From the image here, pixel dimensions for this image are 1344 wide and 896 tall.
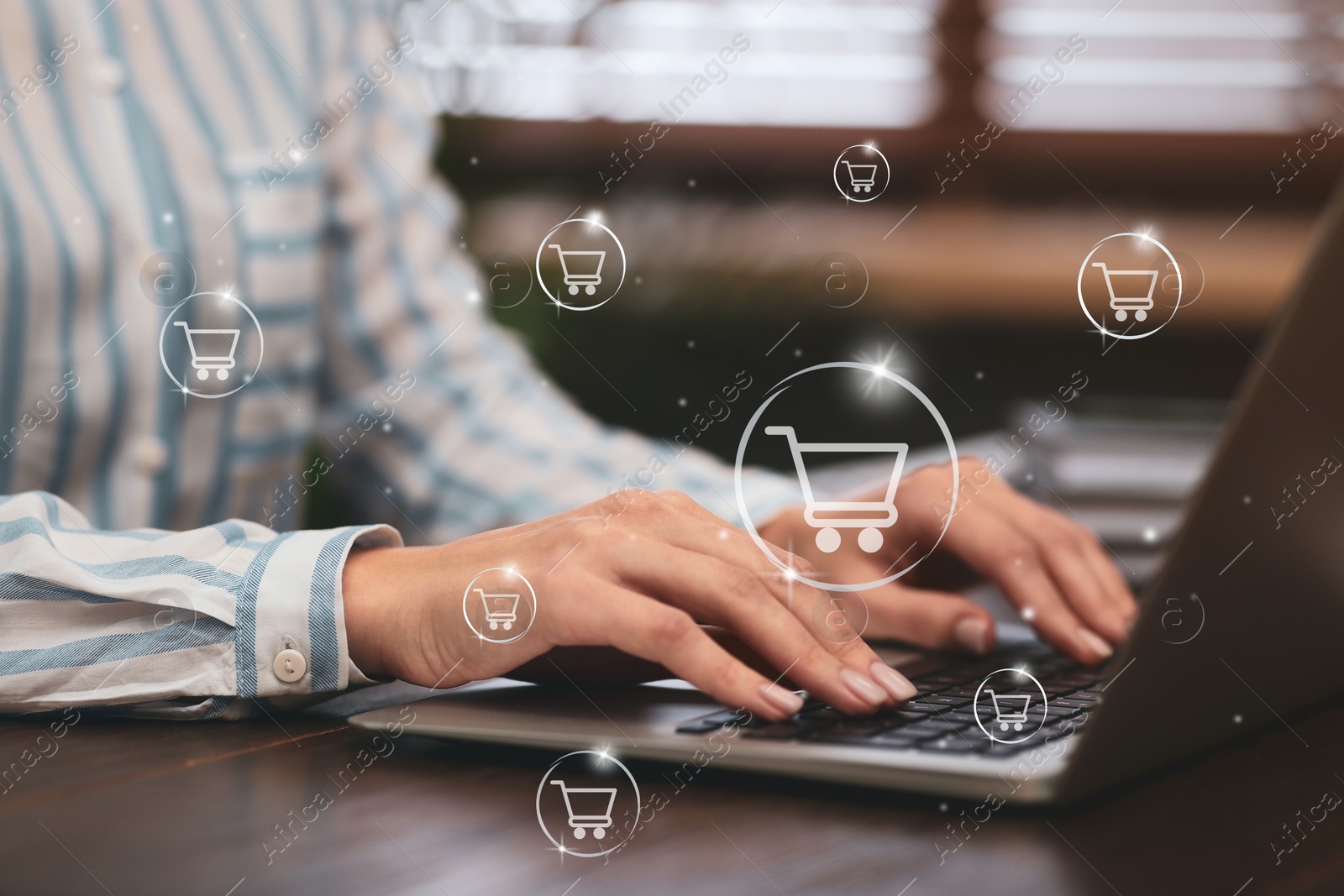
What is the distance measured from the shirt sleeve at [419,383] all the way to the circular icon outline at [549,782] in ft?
1.50

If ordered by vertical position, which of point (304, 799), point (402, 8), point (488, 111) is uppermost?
point (402, 8)

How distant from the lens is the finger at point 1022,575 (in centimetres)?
48

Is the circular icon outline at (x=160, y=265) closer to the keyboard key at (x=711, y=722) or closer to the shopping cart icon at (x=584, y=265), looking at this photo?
the shopping cart icon at (x=584, y=265)

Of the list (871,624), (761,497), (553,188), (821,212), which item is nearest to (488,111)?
(553,188)

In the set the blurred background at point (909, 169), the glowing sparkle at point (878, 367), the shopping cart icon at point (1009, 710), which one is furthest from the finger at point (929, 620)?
the blurred background at point (909, 169)

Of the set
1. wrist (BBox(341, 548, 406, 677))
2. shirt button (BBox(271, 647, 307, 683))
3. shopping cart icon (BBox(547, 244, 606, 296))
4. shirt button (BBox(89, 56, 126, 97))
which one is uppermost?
shirt button (BBox(89, 56, 126, 97))

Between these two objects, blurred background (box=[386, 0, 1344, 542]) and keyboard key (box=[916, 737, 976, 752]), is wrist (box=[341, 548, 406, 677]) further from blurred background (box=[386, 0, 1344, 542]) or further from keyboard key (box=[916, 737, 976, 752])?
blurred background (box=[386, 0, 1344, 542])

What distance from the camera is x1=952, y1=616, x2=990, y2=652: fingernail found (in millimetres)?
465

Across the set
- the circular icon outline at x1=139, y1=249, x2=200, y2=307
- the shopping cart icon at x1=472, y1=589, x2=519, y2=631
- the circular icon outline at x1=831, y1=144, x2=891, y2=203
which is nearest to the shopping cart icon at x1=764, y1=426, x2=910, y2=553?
the shopping cart icon at x1=472, y1=589, x2=519, y2=631

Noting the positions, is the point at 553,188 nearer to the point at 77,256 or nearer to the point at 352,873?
the point at 77,256

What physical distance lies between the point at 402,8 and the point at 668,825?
1.49 metres

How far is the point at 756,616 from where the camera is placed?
0.36 metres

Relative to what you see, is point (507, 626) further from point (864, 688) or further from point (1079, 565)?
point (1079, 565)

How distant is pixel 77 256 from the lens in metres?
0.68
